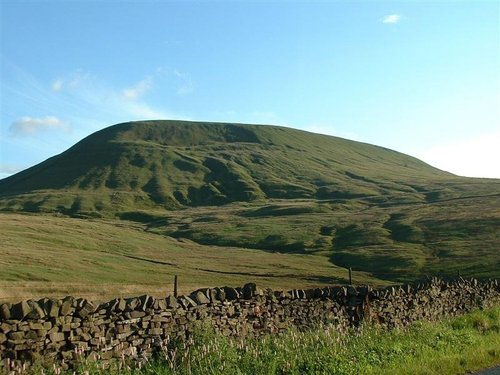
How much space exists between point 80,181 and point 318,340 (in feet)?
618

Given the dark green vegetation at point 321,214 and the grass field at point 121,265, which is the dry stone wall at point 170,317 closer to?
the grass field at point 121,265

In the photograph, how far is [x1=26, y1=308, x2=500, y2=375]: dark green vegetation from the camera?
34.8 feet

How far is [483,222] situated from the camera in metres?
94.2

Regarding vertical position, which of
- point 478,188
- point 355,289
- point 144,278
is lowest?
point 144,278

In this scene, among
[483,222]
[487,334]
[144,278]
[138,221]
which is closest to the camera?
[487,334]

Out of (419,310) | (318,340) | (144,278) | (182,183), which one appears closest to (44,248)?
(144,278)

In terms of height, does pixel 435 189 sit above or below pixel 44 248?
above

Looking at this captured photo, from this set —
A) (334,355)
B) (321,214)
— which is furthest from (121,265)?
(321,214)

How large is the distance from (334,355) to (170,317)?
12.9ft

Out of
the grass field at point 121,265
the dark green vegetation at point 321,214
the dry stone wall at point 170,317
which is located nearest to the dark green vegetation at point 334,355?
the dry stone wall at point 170,317

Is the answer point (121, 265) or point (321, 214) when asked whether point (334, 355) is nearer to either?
point (121, 265)

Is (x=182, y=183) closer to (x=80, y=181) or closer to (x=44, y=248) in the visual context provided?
(x=80, y=181)

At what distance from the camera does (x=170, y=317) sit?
43.1 ft

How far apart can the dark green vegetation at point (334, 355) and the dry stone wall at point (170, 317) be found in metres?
0.78
